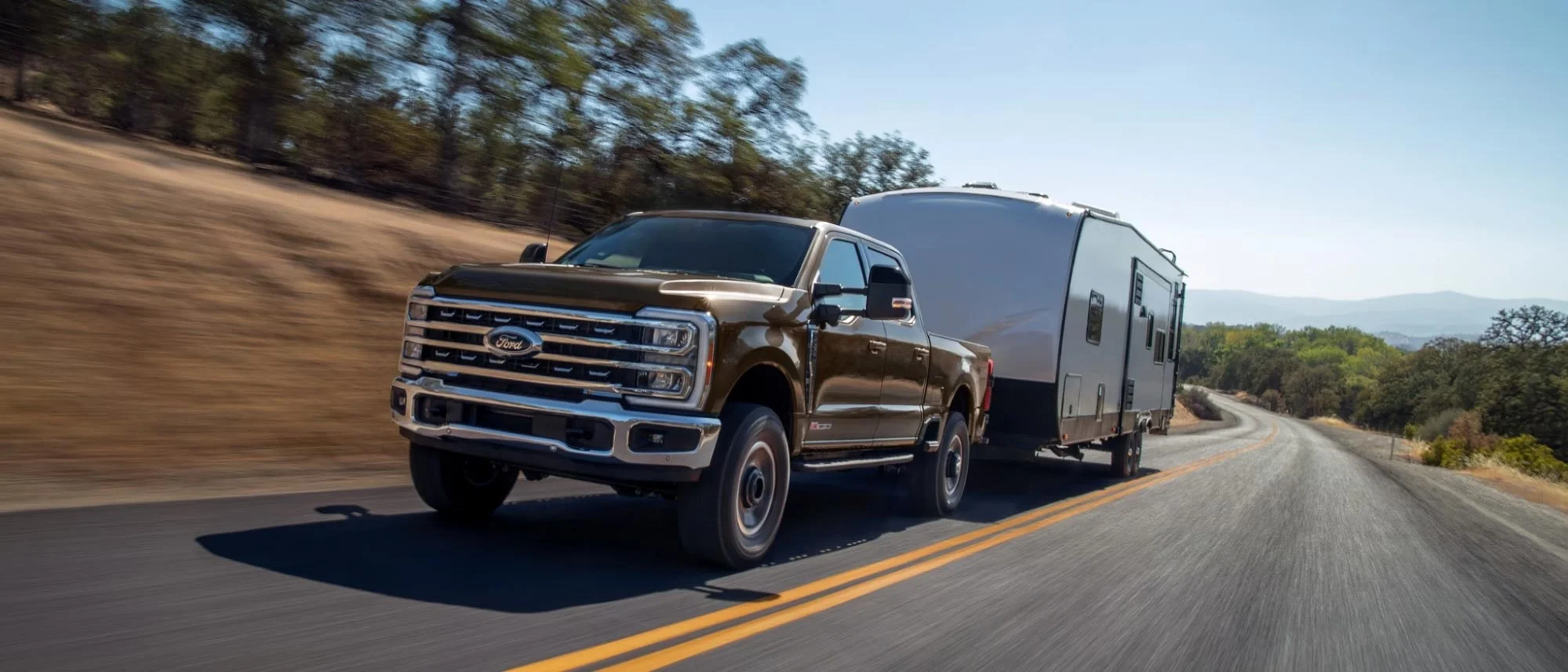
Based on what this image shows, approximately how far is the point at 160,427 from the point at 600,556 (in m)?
3.71

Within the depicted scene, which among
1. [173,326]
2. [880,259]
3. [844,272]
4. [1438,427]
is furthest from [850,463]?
[1438,427]

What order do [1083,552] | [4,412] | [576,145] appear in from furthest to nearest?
[576,145] → [1083,552] → [4,412]

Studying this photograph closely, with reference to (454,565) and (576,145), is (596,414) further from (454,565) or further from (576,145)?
(576,145)

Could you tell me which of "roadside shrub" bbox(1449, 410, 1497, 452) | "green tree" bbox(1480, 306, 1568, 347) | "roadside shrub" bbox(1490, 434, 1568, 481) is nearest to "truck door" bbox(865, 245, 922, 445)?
"roadside shrub" bbox(1490, 434, 1568, 481)

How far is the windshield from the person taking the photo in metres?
7.42

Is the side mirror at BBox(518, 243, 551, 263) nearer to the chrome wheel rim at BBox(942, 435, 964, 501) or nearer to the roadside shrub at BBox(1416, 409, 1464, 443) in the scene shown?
the chrome wheel rim at BBox(942, 435, 964, 501)

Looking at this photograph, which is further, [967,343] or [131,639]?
[967,343]

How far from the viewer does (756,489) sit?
6.72 m

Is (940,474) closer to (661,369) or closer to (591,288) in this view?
(661,369)

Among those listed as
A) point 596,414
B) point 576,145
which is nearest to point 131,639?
point 596,414

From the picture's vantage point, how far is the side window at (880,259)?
8.95 metres

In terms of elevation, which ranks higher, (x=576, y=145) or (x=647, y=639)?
(x=576, y=145)

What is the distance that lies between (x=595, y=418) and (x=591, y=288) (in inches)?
28.8

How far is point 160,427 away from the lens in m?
8.19
